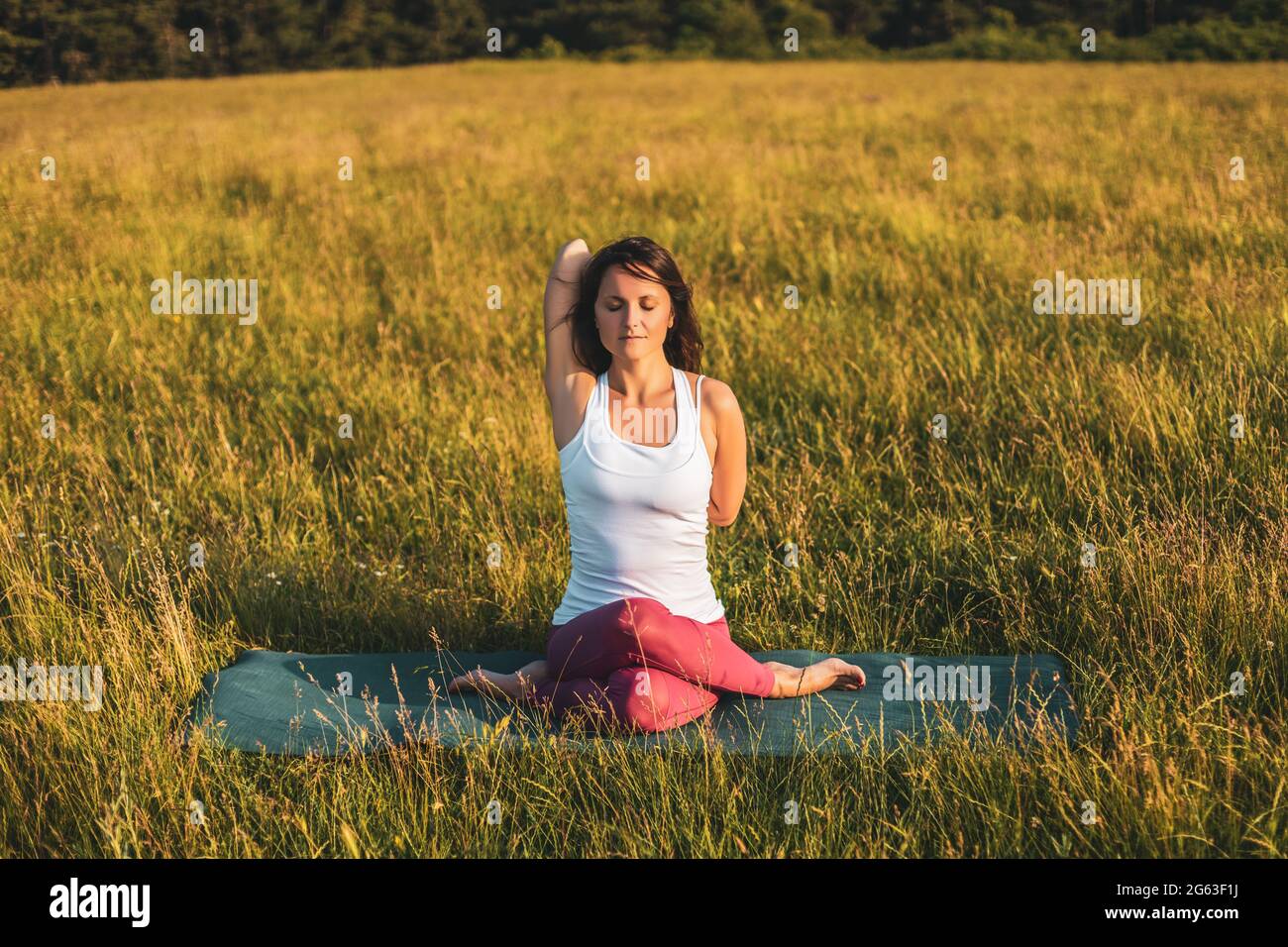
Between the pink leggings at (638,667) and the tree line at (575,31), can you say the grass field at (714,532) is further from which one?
the tree line at (575,31)

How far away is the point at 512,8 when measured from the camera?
2059 cm

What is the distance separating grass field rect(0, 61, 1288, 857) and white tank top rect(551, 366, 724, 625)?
20.7 inches

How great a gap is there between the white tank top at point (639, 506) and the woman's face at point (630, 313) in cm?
16

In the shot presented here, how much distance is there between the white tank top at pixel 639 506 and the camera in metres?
3.46

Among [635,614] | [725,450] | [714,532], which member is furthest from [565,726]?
[714,532]

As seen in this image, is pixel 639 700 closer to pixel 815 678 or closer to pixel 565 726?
A: pixel 565 726

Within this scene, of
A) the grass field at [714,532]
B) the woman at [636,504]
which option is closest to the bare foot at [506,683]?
the woman at [636,504]

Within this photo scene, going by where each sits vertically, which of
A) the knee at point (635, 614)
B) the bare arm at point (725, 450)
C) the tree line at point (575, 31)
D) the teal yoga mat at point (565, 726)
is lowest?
the teal yoga mat at point (565, 726)

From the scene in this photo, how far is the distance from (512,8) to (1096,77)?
9687 mm

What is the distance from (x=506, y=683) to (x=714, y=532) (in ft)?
4.58

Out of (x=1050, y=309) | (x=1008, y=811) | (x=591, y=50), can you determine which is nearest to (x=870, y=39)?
(x=591, y=50)

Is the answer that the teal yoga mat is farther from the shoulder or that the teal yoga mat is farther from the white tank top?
the shoulder

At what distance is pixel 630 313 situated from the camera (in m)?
3.42

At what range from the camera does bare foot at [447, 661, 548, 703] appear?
3.62 meters
